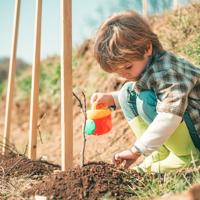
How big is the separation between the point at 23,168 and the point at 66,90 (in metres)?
0.85

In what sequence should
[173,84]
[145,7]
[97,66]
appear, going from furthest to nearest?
[97,66] < [145,7] < [173,84]

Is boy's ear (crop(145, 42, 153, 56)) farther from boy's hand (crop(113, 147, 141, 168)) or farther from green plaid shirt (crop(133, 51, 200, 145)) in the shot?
boy's hand (crop(113, 147, 141, 168))

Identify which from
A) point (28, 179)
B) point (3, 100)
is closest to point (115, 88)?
point (28, 179)

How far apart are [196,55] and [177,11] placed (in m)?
1.35

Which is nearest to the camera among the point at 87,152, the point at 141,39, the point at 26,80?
the point at 141,39

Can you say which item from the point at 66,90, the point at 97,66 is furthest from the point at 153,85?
the point at 97,66

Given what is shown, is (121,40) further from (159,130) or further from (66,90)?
(159,130)

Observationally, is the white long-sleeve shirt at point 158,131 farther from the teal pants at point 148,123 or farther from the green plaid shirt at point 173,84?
the teal pants at point 148,123

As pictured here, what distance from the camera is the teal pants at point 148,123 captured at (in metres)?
3.03

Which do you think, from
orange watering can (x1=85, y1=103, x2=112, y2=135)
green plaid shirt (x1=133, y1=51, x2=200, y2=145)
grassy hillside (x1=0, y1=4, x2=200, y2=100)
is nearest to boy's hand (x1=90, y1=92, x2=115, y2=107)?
orange watering can (x1=85, y1=103, x2=112, y2=135)

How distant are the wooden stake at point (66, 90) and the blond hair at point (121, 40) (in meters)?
0.18

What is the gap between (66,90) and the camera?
9.57 feet

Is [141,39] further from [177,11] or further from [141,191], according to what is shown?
[177,11]

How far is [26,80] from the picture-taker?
10008 millimetres
